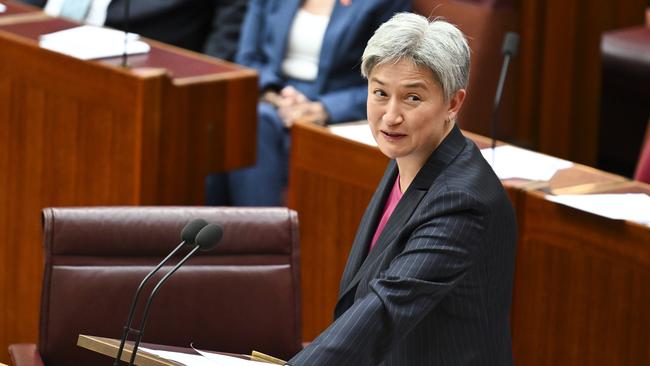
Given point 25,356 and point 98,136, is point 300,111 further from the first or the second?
point 25,356

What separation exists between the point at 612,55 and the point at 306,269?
109cm

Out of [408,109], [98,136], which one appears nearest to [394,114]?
[408,109]

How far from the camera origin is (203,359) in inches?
56.2

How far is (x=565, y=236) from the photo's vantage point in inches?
77.2

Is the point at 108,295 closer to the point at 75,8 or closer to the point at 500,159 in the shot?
the point at 500,159

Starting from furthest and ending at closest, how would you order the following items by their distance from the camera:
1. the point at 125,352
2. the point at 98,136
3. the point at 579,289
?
1. the point at 98,136
2. the point at 579,289
3. the point at 125,352

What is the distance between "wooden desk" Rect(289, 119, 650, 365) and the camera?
1917 millimetres

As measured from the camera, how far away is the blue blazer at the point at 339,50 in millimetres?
3021

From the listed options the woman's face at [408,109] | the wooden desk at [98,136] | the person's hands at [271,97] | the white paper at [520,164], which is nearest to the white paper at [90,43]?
the wooden desk at [98,136]

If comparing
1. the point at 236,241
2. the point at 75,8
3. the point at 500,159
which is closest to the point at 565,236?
the point at 500,159

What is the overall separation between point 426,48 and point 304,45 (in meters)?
1.73

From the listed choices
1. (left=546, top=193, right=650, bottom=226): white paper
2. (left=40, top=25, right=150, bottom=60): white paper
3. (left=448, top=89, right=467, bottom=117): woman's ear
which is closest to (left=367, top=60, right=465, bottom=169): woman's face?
(left=448, top=89, right=467, bottom=117): woman's ear

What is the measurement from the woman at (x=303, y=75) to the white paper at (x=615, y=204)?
1064 mm

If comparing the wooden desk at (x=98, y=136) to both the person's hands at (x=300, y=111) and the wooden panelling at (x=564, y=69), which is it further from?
the wooden panelling at (x=564, y=69)
